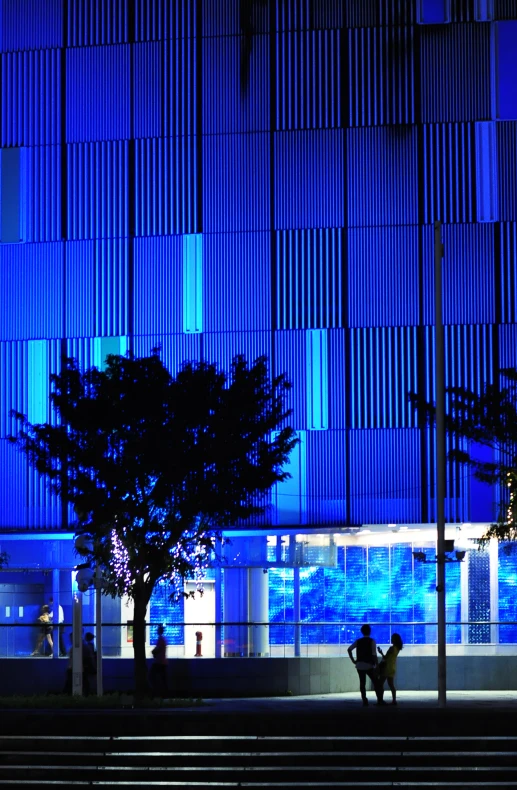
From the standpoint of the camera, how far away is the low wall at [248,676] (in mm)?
32094

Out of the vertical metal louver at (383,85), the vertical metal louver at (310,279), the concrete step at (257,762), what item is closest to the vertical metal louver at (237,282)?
the vertical metal louver at (310,279)

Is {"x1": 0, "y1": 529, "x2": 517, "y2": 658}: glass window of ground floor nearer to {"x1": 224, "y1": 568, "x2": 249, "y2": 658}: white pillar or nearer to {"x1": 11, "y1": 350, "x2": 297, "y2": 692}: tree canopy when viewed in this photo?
{"x1": 224, "y1": 568, "x2": 249, "y2": 658}: white pillar

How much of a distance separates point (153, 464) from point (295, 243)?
40.4 ft

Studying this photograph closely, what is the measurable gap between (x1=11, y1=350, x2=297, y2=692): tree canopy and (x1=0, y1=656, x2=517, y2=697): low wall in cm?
260

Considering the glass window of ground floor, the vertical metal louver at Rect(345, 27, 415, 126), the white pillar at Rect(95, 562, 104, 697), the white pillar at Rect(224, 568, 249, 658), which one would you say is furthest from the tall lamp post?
the vertical metal louver at Rect(345, 27, 415, 126)

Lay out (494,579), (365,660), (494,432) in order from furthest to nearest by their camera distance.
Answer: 1. (494,579)
2. (494,432)
3. (365,660)

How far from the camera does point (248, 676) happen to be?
1262 inches

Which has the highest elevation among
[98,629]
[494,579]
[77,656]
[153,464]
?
[153,464]

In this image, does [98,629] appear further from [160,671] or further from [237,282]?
[237,282]

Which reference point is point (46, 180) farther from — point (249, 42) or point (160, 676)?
point (160, 676)

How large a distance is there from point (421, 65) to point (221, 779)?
86.8 ft

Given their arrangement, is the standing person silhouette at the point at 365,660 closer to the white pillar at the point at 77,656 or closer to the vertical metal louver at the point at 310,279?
the white pillar at the point at 77,656

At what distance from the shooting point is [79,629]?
3009cm

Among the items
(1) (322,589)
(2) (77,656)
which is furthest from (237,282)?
(2) (77,656)
